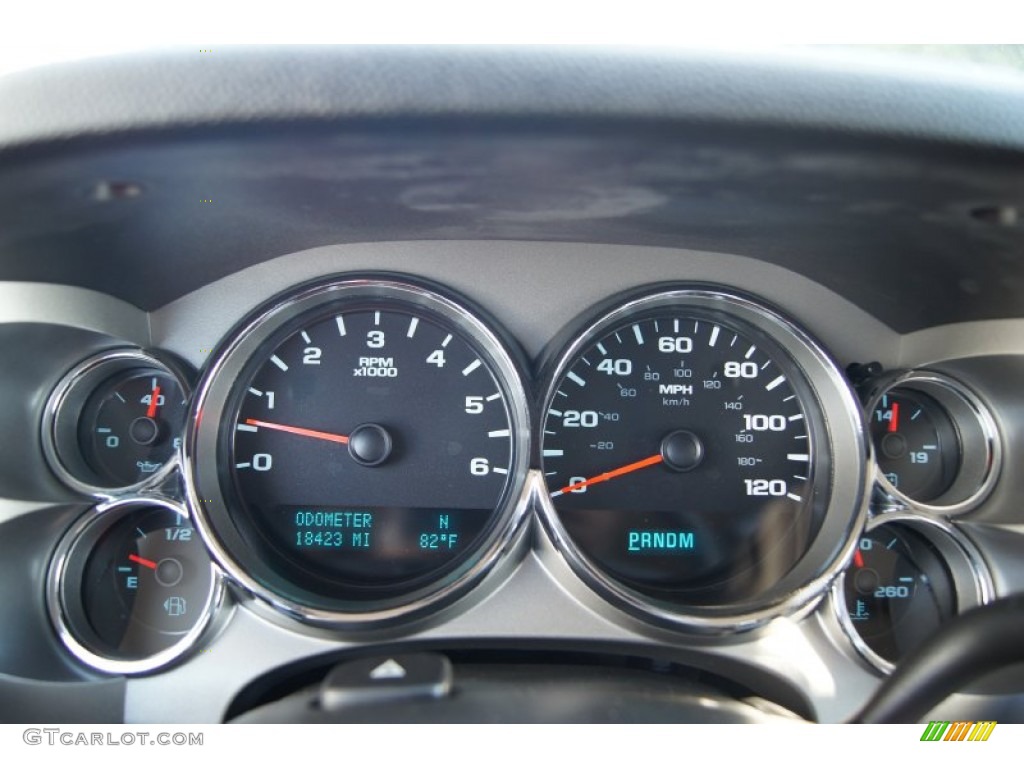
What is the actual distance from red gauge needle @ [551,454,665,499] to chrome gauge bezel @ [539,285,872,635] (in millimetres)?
167

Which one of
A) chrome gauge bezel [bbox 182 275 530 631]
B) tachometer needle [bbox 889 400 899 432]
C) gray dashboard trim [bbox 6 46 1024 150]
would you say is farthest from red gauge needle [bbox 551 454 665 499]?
gray dashboard trim [bbox 6 46 1024 150]

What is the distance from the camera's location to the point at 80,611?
234cm

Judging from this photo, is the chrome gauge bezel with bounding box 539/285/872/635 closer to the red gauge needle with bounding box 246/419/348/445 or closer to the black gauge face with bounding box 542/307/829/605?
the black gauge face with bounding box 542/307/829/605

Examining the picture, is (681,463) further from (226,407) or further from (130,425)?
(130,425)

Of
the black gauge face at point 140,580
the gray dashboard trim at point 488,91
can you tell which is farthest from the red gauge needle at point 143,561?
the gray dashboard trim at point 488,91

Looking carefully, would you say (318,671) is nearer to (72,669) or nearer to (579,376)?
(72,669)

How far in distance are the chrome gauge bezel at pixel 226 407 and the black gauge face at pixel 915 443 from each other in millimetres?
1000

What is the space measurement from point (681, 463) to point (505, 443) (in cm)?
47

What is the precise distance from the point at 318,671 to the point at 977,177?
1783 millimetres

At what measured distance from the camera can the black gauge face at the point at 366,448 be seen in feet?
7.95

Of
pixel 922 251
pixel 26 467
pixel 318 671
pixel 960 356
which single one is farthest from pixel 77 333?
pixel 960 356
